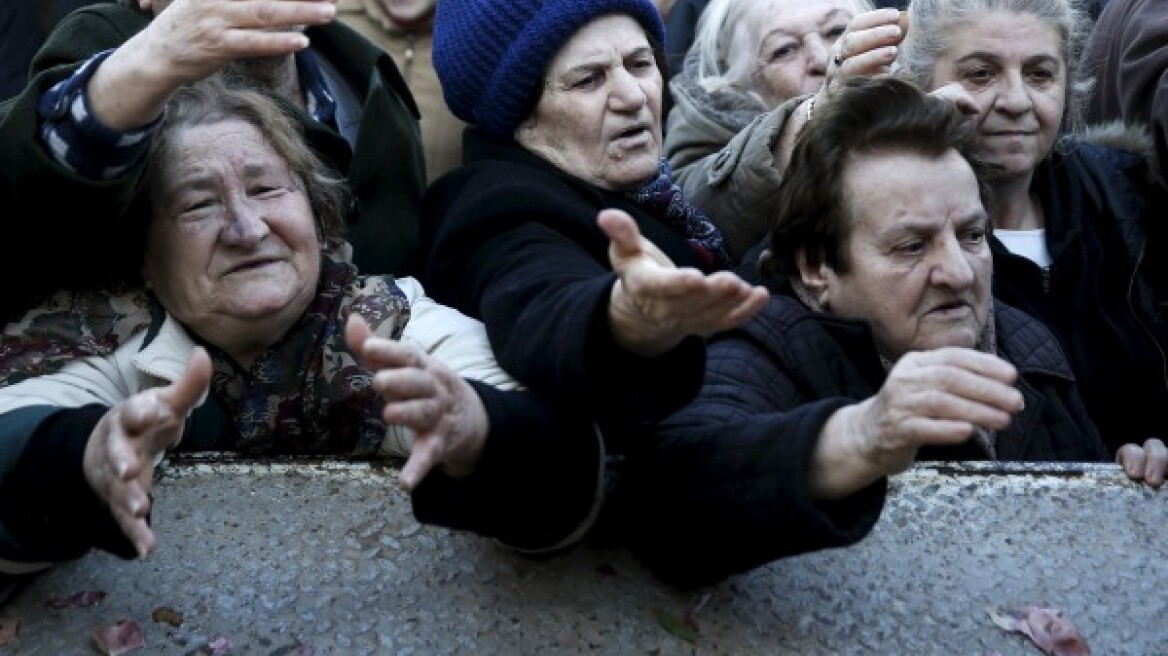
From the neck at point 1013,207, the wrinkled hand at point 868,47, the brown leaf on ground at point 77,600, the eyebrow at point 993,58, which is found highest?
the wrinkled hand at point 868,47

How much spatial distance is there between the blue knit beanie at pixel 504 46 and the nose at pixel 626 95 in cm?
13

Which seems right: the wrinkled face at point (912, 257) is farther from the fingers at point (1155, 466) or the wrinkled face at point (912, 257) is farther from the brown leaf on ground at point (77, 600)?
the brown leaf on ground at point (77, 600)

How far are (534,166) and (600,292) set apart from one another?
0.92m

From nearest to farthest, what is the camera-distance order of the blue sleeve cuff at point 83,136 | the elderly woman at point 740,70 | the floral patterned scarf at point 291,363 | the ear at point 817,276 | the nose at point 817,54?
the blue sleeve cuff at point 83,136
the floral patterned scarf at point 291,363
the ear at point 817,276
the elderly woman at point 740,70
the nose at point 817,54

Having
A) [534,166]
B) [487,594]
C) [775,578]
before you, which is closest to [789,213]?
[534,166]

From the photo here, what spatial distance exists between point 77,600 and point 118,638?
13 cm

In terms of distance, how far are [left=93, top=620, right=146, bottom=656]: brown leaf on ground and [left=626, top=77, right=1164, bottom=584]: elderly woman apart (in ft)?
2.54

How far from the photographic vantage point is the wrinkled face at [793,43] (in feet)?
13.4

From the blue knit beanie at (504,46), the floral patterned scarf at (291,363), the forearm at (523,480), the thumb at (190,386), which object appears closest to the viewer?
the thumb at (190,386)

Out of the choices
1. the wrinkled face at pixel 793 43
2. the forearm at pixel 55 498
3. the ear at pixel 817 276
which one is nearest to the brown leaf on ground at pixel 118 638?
the forearm at pixel 55 498

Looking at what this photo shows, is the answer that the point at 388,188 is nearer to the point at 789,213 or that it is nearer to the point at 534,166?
the point at 534,166

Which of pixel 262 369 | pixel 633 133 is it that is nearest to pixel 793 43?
pixel 633 133

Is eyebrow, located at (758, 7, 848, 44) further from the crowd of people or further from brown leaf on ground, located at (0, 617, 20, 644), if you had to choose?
brown leaf on ground, located at (0, 617, 20, 644)

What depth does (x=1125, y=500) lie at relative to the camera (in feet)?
9.59
